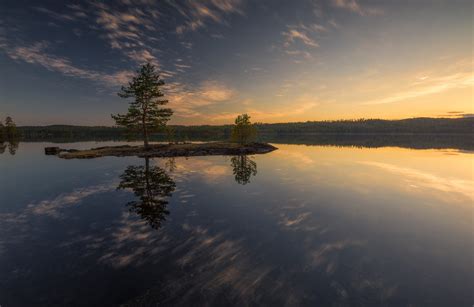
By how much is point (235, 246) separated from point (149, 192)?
464 inches

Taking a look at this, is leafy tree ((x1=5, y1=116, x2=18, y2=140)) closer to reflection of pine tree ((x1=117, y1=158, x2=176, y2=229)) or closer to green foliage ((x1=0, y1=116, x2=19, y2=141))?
green foliage ((x1=0, y1=116, x2=19, y2=141))

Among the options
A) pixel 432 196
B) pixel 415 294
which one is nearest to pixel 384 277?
pixel 415 294

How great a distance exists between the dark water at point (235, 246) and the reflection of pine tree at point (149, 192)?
149 mm

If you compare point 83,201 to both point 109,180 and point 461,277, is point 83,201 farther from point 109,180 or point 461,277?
point 461,277

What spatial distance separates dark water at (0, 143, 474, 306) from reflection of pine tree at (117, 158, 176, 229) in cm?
15

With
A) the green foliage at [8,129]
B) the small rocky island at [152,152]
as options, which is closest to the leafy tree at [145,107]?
the small rocky island at [152,152]

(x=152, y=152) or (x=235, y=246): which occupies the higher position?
(x=152, y=152)

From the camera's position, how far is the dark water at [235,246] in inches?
293

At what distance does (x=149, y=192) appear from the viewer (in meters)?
20.0

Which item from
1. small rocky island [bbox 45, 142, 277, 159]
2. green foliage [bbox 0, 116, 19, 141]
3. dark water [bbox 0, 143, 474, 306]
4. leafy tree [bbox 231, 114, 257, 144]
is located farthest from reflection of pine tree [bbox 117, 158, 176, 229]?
green foliage [bbox 0, 116, 19, 141]

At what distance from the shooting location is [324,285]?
25.8 feet

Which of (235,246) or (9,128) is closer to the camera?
(235,246)

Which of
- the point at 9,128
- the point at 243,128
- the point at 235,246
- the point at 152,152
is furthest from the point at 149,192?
the point at 9,128

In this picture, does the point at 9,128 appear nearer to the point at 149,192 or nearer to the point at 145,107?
the point at 145,107
